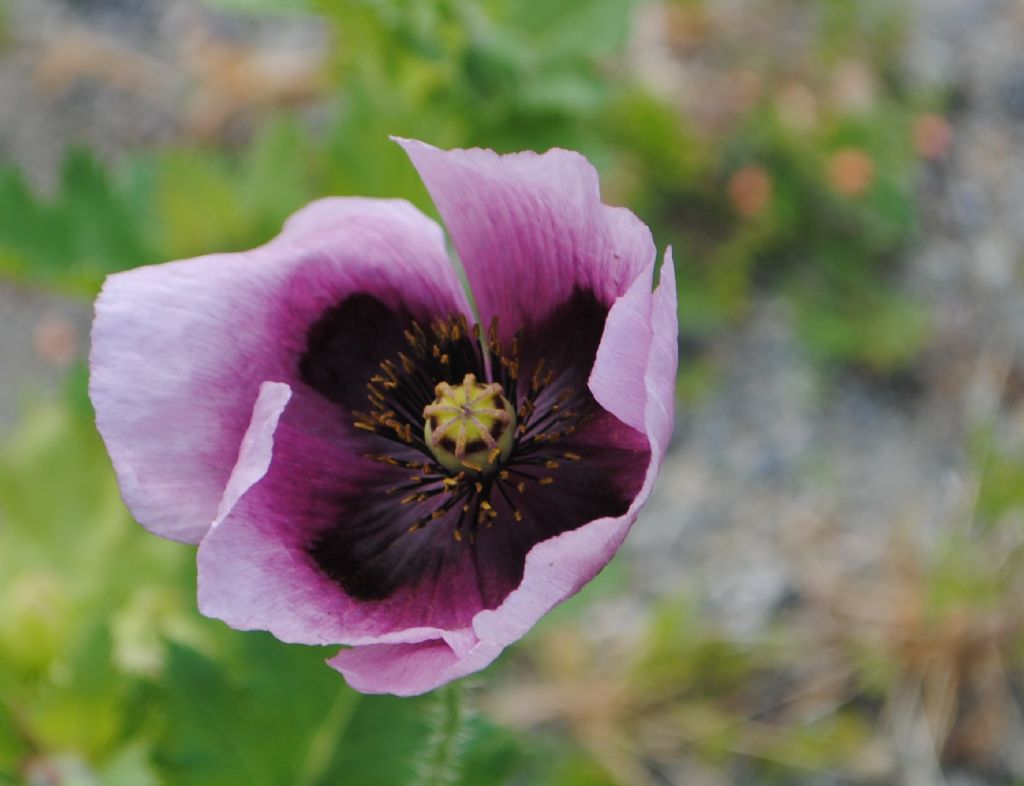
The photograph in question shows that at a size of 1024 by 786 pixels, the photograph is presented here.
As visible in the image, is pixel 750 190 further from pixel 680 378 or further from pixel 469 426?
pixel 469 426

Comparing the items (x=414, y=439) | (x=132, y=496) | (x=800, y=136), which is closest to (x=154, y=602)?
(x=414, y=439)

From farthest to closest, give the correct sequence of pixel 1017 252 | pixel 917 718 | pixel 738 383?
pixel 1017 252
pixel 738 383
pixel 917 718

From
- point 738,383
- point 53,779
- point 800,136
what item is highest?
point 800,136

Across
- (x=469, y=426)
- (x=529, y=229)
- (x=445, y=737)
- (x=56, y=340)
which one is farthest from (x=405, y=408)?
(x=56, y=340)

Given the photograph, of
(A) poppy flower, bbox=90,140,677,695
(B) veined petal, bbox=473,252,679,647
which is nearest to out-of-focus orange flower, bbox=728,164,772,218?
(A) poppy flower, bbox=90,140,677,695

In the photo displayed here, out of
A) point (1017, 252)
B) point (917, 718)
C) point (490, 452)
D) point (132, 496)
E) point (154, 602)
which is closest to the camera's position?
point (132, 496)

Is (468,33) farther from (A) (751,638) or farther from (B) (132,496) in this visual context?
(A) (751,638)

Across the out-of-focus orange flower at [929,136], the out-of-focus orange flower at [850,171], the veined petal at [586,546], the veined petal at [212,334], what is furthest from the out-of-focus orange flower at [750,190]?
the veined petal at [586,546]
